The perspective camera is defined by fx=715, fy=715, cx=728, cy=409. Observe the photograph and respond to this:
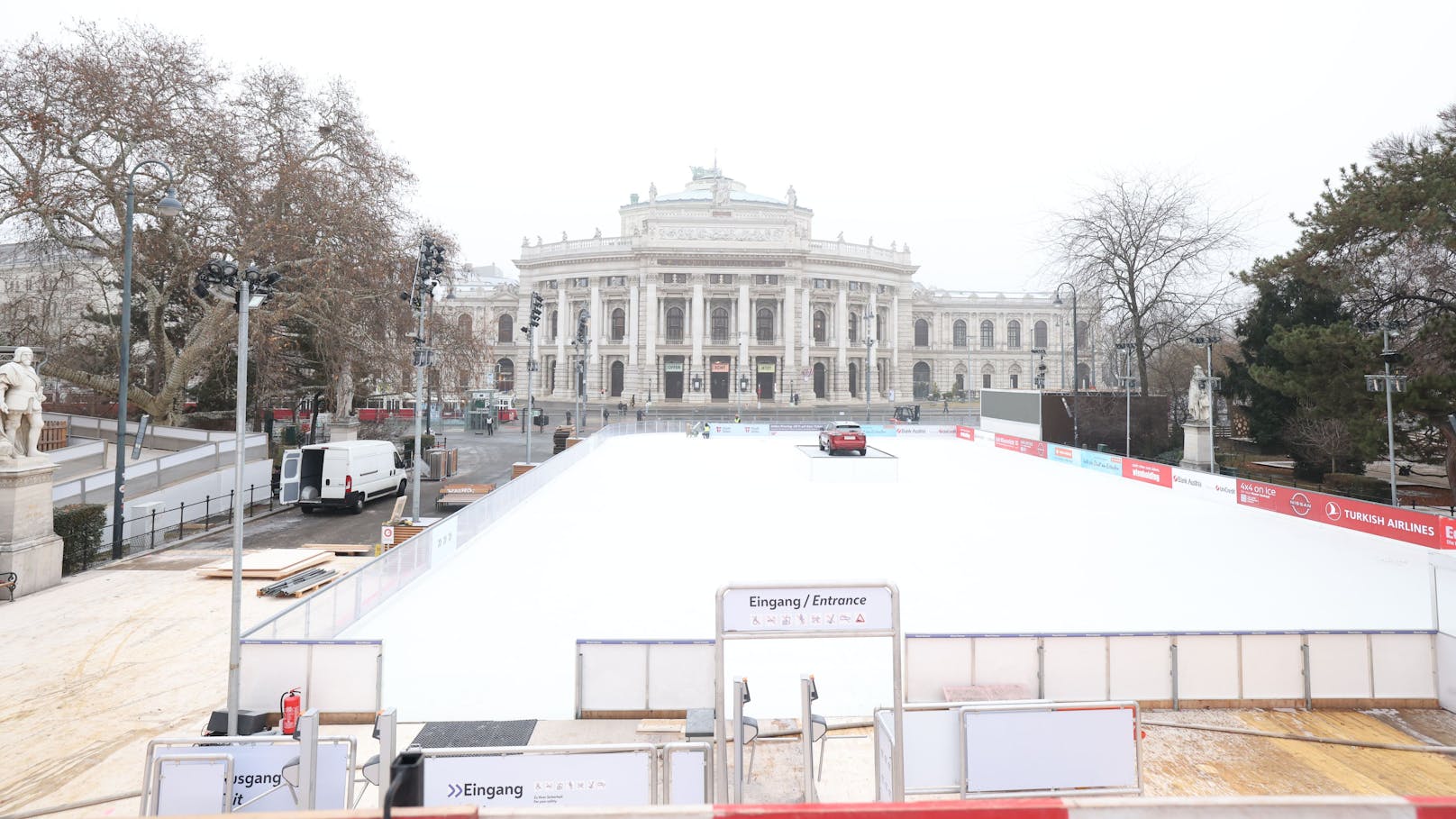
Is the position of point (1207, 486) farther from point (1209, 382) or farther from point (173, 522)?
point (173, 522)

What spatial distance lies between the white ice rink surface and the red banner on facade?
1.34 meters

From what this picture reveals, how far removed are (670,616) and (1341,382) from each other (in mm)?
23818

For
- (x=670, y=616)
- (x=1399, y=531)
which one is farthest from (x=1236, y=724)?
(x=1399, y=531)

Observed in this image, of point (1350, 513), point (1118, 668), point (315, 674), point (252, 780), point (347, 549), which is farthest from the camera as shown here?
point (1350, 513)

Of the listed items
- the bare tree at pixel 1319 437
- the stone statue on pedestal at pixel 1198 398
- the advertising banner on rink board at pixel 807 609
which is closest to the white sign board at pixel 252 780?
the advertising banner on rink board at pixel 807 609

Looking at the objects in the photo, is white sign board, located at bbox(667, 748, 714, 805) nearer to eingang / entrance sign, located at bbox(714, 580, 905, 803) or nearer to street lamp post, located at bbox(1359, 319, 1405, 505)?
eingang / entrance sign, located at bbox(714, 580, 905, 803)

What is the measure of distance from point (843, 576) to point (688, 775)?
8636 mm

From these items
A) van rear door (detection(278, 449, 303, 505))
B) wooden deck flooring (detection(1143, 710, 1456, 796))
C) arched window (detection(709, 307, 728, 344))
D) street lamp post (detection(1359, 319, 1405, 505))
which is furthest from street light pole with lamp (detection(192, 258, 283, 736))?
arched window (detection(709, 307, 728, 344))

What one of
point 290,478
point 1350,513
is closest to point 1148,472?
point 1350,513

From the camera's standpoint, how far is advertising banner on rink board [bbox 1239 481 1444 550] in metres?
16.2

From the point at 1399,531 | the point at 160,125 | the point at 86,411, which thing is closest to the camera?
the point at 1399,531

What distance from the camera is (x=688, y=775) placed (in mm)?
5840

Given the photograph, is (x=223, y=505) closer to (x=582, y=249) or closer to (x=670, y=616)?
(x=670, y=616)

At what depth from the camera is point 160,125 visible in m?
27.2
